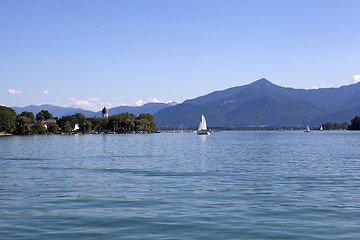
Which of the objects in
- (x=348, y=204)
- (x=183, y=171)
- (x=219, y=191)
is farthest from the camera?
(x=183, y=171)

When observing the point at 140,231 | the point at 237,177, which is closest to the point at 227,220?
the point at 140,231

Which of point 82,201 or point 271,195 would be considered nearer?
point 82,201

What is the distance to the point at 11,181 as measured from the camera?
3466 centimetres

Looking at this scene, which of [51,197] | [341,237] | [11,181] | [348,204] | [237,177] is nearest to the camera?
[341,237]

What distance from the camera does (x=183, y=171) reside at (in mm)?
42562

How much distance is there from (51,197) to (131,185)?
23.9 ft

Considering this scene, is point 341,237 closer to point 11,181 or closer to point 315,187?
point 315,187

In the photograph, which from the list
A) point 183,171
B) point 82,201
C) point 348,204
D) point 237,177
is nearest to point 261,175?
point 237,177

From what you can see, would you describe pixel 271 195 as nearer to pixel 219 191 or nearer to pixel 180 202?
pixel 219 191

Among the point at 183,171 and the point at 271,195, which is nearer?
→ the point at 271,195

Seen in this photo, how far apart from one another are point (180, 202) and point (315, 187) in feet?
39.3

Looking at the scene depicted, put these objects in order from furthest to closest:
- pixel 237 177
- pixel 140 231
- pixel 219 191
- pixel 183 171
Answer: pixel 183 171, pixel 237 177, pixel 219 191, pixel 140 231

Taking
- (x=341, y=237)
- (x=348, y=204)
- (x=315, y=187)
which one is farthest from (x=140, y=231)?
(x=315, y=187)

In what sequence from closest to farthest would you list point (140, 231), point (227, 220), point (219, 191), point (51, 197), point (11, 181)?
1. point (140, 231)
2. point (227, 220)
3. point (51, 197)
4. point (219, 191)
5. point (11, 181)
